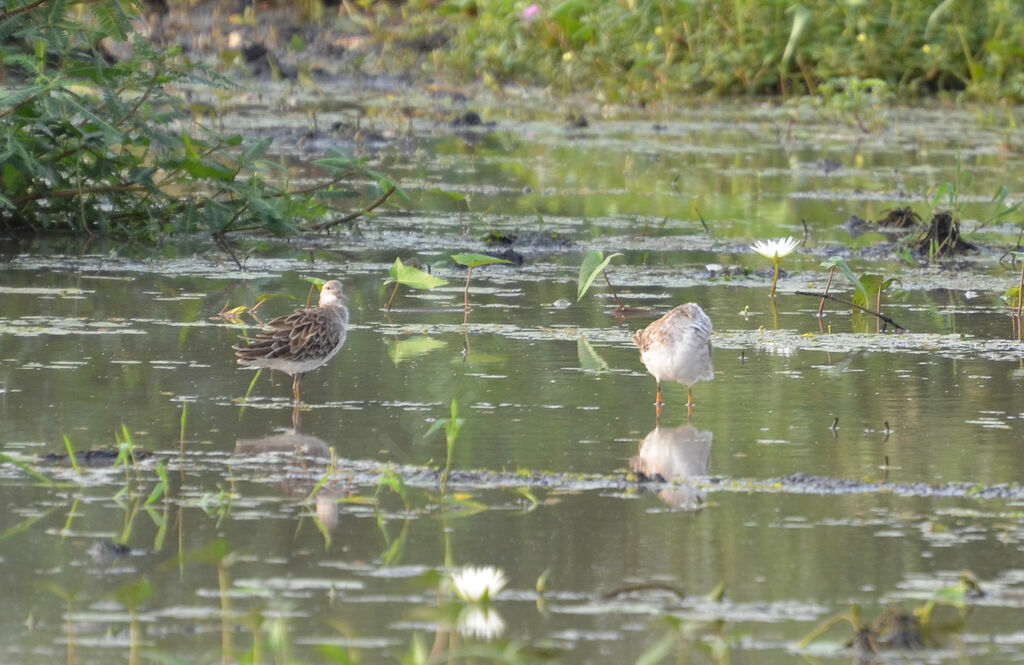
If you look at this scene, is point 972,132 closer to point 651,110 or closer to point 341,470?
point 651,110

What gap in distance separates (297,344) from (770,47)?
595 inches

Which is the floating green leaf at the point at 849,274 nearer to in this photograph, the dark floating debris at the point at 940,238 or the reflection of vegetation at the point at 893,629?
the dark floating debris at the point at 940,238

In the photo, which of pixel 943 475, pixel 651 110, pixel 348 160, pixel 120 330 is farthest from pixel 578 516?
pixel 651 110

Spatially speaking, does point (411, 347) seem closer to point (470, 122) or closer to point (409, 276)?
point (409, 276)

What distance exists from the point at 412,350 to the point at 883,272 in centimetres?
331

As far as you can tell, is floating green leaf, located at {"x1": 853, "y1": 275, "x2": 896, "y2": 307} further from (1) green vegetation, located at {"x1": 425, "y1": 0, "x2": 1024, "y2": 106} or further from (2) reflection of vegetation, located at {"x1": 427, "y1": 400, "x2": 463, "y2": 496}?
(1) green vegetation, located at {"x1": 425, "y1": 0, "x2": 1024, "y2": 106}

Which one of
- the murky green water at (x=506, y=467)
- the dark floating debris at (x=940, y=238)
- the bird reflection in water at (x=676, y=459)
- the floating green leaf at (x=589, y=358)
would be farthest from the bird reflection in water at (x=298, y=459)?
the dark floating debris at (x=940, y=238)

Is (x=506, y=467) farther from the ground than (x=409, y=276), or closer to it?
closer to it

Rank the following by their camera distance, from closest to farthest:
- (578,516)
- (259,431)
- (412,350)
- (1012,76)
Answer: (578,516)
(259,431)
(412,350)
(1012,76)

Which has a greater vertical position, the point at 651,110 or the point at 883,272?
the point at 651,110

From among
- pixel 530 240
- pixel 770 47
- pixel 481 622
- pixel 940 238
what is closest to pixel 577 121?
pixel 770 47

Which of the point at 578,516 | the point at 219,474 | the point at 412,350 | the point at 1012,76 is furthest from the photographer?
the point at 1012,76

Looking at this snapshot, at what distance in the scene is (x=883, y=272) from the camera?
9664mm

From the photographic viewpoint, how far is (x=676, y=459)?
556 cm
